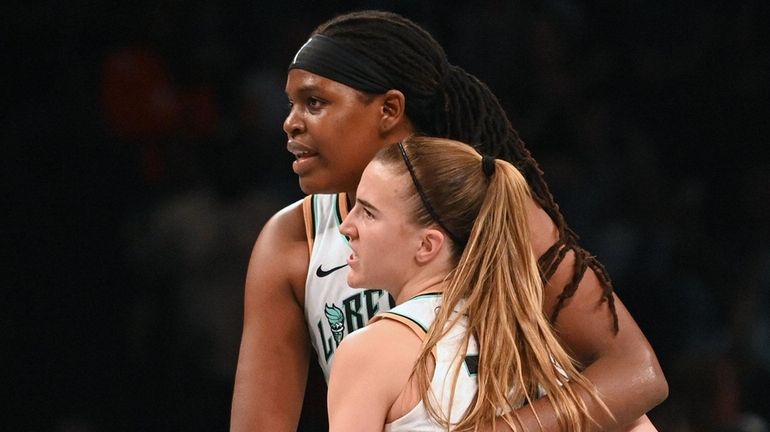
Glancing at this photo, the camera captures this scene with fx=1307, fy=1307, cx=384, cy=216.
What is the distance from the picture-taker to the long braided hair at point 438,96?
91.4 inches

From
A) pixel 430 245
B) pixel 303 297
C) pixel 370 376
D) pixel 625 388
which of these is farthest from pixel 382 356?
pixel 303 297

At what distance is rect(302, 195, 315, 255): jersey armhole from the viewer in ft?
8.29

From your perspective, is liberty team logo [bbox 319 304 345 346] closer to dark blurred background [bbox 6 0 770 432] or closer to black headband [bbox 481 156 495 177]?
black headband [bbox 481 156 495 177]

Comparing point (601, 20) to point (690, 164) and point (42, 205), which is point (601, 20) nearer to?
point (690, 164)

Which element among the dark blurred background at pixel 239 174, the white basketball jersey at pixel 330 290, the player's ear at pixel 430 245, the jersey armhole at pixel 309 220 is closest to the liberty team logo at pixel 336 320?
the white basketball jersey at pixel 330 290

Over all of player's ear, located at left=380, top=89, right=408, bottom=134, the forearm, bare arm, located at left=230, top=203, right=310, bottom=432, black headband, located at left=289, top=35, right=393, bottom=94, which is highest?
black headband, located at left=289, top=35, right=393, bottom=94

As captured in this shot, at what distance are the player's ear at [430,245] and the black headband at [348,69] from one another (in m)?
0.38

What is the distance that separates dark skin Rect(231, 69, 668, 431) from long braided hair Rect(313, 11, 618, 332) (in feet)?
0.08

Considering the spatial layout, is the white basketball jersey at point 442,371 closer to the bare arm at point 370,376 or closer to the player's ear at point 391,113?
the bare arm at point 370,376

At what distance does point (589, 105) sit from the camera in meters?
4.86

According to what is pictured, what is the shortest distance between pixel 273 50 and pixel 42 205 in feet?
3.56

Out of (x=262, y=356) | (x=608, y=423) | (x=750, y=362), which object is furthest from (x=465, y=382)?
(x=750, y=362)

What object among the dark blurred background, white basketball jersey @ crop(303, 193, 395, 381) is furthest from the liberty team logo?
the dark blurred background

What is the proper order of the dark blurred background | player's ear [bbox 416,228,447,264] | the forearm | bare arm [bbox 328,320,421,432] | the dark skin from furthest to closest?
the dark blurred background, the dark skin, the forearm, player's ear [bbox 416,228,447,264], bare arm [bbox 328,320,421,432]
